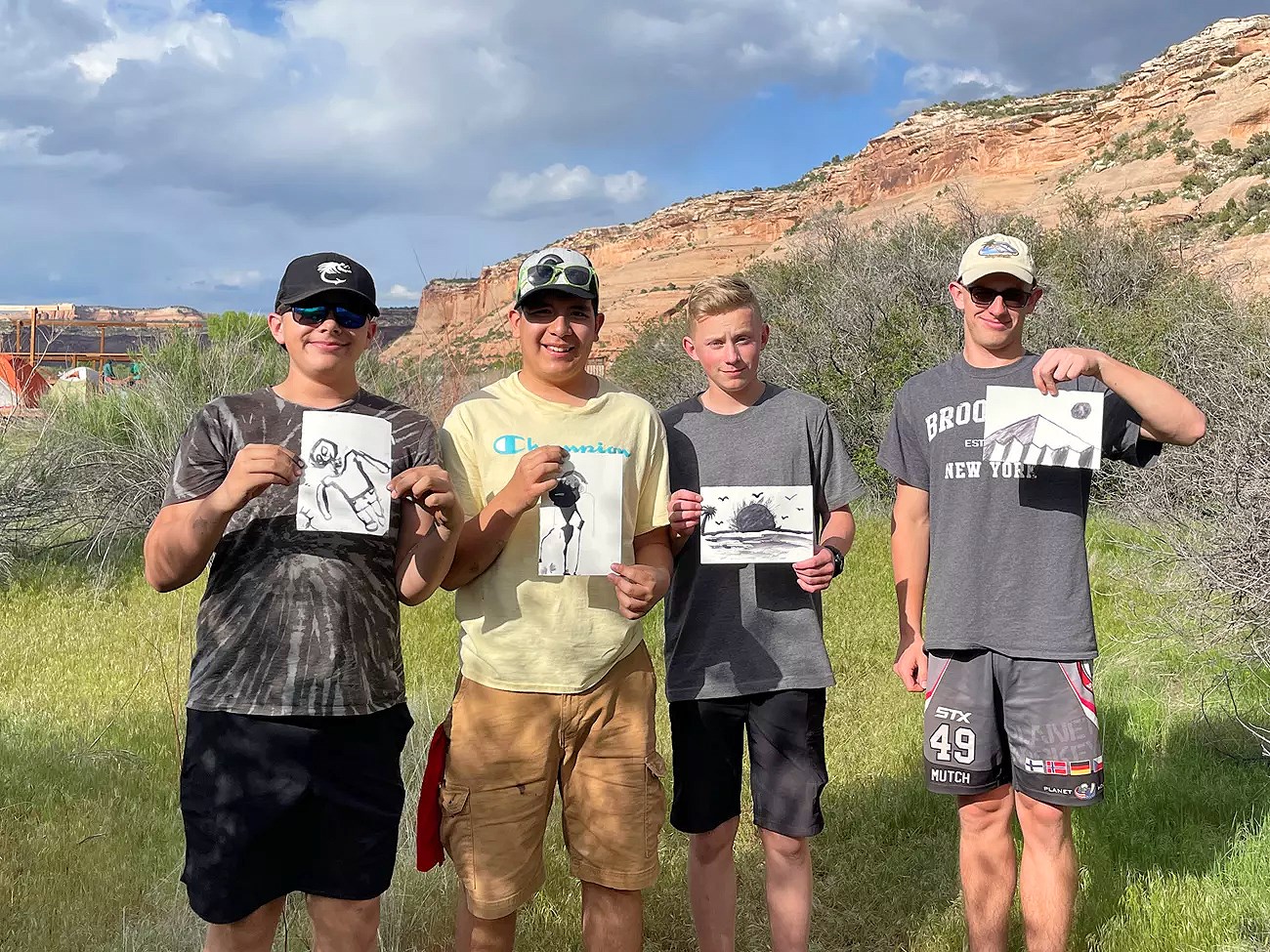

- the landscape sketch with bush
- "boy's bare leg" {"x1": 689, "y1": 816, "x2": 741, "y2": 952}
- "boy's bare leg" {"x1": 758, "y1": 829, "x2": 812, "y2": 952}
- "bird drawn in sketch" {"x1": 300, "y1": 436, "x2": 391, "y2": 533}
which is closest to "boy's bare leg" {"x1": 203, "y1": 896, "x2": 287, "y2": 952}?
the landscape sketch with bush

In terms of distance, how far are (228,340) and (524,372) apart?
34.1 ft

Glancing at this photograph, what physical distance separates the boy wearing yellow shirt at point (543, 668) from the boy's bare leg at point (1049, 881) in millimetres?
1161

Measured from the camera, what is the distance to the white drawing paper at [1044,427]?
108 inches

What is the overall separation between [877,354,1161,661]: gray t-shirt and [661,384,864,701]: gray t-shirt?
33 cm

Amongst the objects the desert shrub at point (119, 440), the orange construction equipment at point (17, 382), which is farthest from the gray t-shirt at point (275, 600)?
the orange construction equipment at point (17, 382)

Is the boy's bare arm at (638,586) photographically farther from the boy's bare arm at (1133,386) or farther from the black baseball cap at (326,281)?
the boy's bare arm at (1133,386)

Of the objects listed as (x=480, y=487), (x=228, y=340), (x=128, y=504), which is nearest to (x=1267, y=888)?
(x=480, y=487)

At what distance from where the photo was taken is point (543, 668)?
100 inches

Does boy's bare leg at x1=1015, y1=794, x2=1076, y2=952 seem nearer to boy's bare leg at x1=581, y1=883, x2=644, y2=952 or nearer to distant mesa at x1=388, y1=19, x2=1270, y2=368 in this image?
boy's bare leg at x1=581, y1=883, x2=644, y2=952

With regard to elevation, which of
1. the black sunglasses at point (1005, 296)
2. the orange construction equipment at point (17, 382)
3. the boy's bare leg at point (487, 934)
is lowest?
the boy's bare leg at point (487, 934)

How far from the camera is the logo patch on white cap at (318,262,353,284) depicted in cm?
241

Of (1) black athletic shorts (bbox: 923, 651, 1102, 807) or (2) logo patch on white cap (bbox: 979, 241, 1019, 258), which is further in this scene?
(2) logo patch on white cap (bbox: 979, 241, 1019, 258)

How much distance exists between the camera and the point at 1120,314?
1365 centimetres

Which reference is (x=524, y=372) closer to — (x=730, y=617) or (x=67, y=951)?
(x=730, y=617)
